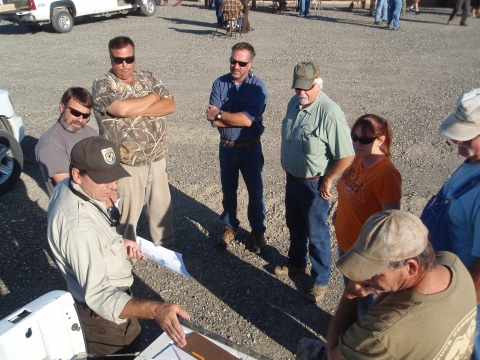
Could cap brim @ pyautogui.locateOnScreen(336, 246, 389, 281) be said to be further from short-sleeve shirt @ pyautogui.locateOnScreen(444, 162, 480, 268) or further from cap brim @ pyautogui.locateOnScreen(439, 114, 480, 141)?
cap brim @ pyautogui.locateOnScreen(439, 114, 480, 141)

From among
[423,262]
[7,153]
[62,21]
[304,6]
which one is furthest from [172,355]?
[304,6]

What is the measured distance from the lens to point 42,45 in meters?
15.0

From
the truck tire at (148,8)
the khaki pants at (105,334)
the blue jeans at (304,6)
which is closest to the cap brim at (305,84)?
the khaki pants at (105,334)

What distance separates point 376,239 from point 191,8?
22896 mm

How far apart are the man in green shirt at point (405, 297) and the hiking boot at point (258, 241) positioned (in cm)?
302

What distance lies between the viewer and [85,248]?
2412 mm

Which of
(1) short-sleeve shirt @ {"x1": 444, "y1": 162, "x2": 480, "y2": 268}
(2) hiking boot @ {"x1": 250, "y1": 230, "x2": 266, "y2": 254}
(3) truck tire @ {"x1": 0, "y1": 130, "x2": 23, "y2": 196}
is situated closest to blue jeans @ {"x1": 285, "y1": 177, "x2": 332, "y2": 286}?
(2) hiking boot @ {"x1": 250, "y1": 230, "x2": 266, "y2": 254}

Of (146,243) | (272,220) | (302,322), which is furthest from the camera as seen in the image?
(272,220)

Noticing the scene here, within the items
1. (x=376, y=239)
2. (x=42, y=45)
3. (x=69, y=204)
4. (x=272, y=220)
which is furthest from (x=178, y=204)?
(x=42, y=45)

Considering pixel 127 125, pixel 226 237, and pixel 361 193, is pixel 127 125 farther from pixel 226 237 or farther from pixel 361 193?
pixel 361 193

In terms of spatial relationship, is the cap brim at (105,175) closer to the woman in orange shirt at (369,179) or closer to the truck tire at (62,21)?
the woman in orange shirt at (369,179)

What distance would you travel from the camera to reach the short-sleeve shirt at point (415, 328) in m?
1.79

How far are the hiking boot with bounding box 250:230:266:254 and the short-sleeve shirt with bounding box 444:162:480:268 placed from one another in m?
2.63

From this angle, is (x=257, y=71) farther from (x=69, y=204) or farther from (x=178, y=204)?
(x=69, y=204)
